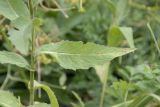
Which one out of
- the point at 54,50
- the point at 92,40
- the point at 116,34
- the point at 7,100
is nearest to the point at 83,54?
the point at 54,50

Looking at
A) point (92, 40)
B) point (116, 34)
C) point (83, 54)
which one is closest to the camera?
point (83, 54)

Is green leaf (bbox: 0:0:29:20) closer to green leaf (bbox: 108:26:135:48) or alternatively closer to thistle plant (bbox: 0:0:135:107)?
thistle plant (bbox: 0:0:135:107)

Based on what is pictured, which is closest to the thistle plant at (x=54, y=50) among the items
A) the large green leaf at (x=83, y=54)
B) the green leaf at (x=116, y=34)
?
the large green leaf at (x=83, y=54)

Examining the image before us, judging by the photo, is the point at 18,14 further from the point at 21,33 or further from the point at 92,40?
the point at 92,40

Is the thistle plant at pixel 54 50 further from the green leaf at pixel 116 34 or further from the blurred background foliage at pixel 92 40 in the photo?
the green leaf at pixel 116 34

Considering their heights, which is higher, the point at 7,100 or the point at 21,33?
the point at 21,33

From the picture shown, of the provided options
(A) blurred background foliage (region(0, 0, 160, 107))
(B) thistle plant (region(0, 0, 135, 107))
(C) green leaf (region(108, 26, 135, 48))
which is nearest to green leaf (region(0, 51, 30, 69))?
(B) thistle plant (region(0, 0, 135, 107))
